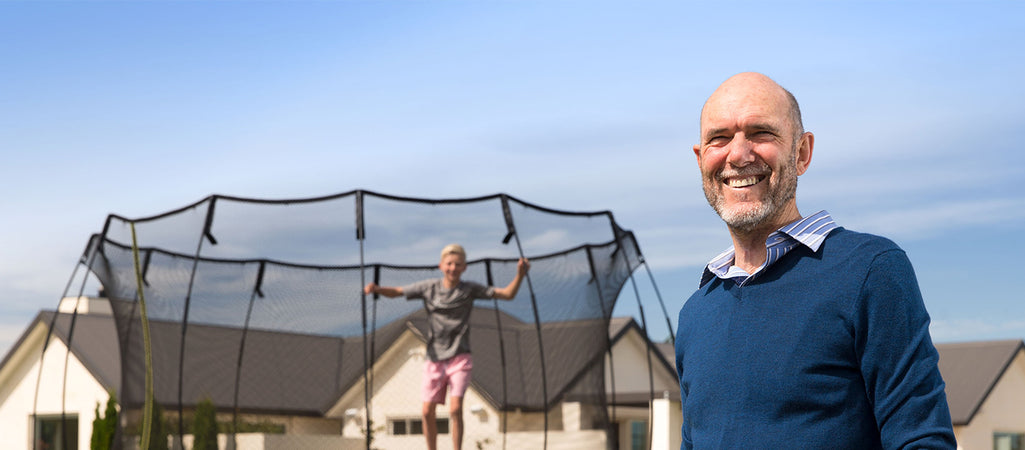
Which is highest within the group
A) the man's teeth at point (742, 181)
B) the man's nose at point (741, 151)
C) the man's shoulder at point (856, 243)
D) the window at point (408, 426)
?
the man's nose at point (741, 151)

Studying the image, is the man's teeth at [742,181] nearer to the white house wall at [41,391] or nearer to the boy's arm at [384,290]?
the boy's arm at [384,290]

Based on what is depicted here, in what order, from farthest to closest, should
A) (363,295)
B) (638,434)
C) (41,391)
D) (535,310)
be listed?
(41,391)
(638,434)
(535,310)
(363,295)

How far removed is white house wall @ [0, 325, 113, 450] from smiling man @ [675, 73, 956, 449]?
41.7 feet

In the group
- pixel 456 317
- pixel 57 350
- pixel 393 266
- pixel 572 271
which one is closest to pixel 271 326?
pixel 393 266

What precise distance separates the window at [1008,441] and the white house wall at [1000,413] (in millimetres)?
86

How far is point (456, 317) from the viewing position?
568cm

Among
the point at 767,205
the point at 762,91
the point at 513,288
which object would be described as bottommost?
the point at 767,205

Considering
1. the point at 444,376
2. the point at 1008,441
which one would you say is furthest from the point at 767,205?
the point at 1008,441

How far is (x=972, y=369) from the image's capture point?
1515cm

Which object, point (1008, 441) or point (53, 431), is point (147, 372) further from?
point (1008, 441)

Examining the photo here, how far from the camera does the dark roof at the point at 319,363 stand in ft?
20.0

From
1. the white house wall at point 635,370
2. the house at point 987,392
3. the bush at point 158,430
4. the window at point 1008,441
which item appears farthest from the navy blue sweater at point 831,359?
the window at point 1008,441

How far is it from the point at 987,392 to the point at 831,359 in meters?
15.0

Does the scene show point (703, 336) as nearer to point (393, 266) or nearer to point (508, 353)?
point (393, 266)
